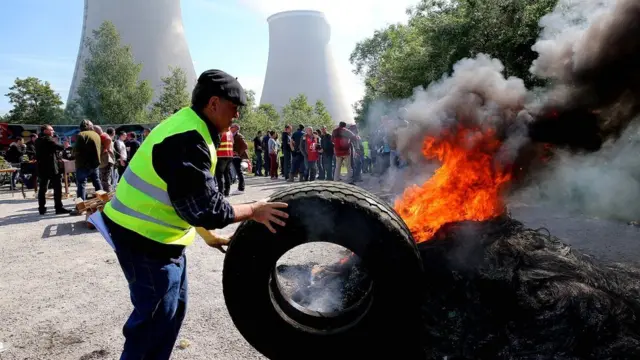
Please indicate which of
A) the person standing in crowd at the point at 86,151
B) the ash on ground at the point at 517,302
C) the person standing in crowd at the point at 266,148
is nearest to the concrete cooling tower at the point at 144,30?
the person standing in crowd at the point at 266,148

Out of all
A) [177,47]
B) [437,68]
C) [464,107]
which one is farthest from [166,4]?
[464,107]

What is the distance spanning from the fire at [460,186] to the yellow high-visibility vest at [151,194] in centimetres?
225

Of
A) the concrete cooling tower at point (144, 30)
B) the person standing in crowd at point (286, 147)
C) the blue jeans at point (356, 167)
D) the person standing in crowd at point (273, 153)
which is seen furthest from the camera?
the concrete cooling tower at point (144, 30)

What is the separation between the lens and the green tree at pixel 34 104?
35.8 metres

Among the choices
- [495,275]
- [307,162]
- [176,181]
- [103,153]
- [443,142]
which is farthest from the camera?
[307,162]

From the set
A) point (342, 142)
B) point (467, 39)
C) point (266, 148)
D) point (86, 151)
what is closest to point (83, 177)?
point (86, 151)

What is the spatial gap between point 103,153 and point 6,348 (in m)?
6.95

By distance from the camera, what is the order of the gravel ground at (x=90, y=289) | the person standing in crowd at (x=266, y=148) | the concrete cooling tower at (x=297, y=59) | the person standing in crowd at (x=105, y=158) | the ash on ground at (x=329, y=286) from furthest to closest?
the concrete cooling tower at (x=297, y=59) < the person standing in crowd at (x=266, y=148) < the person standing in crowd at (x=105, y=158) < the ash on ground at (x=329, y=286) < the gravel ground at (x=90, y=289)

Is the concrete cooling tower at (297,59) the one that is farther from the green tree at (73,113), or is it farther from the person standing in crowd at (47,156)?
the person standing in crowd at (47,156)

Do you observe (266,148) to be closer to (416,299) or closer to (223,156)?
(223,156)

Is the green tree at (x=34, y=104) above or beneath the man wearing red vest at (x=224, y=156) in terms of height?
above

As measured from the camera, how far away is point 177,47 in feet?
163

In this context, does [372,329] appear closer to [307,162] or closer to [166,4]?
[307,162]

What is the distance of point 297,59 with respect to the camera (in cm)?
5456
